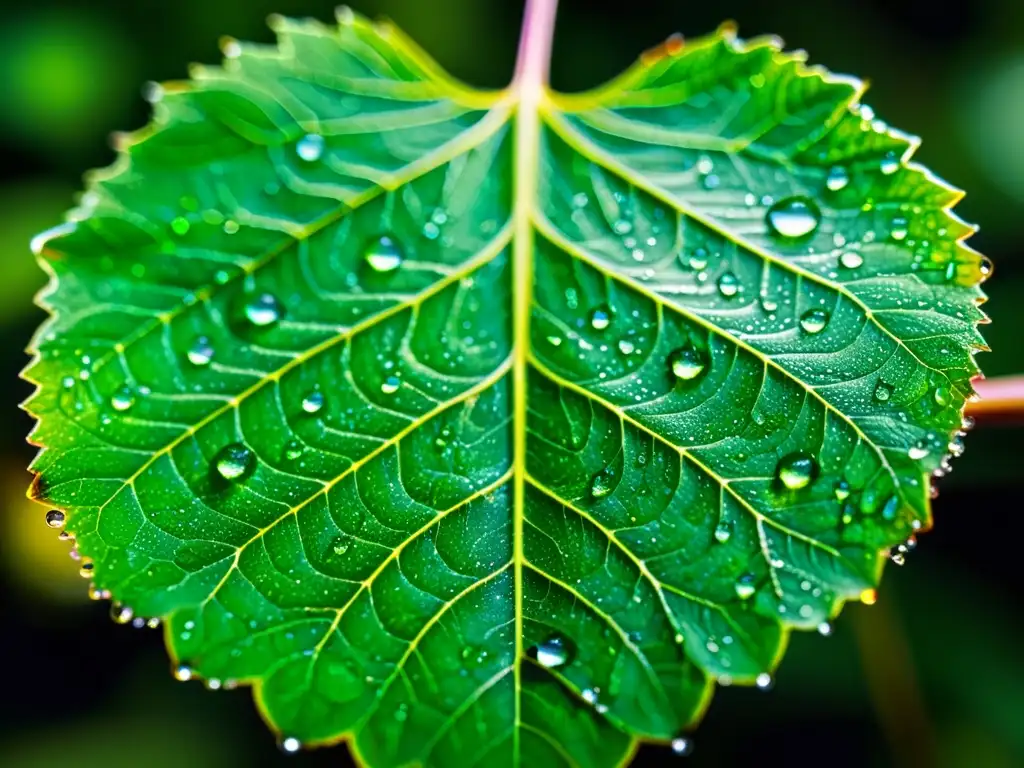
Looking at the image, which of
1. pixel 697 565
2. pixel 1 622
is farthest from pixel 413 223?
pixel 1 622

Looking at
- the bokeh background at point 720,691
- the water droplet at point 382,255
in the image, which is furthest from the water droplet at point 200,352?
the bokeh background at point 720,691

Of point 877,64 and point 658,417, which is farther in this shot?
point 877,64

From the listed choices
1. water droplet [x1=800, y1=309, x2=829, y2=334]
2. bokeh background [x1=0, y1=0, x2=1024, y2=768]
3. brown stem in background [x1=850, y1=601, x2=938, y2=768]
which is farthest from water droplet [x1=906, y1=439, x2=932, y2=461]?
bokeh background [x1=0, y1=0, x2=1024, y2=768]

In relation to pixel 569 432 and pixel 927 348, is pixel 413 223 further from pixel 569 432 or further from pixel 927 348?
pixel 927 348

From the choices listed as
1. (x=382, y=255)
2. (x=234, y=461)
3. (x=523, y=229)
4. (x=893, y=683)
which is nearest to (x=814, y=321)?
(x=523, y=229)

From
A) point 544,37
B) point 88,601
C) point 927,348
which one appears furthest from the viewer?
point 88,601

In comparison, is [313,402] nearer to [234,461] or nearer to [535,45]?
[234,461]

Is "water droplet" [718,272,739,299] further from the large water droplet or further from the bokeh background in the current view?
the bokeh background
